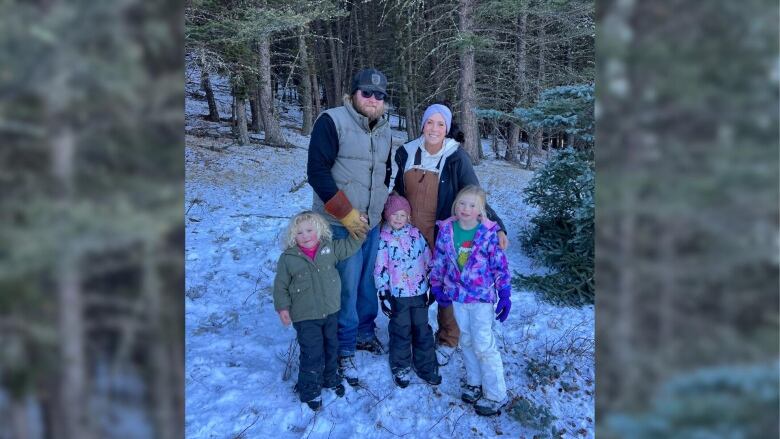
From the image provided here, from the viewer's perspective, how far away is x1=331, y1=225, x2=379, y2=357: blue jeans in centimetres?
343

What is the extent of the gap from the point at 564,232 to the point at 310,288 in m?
4.18

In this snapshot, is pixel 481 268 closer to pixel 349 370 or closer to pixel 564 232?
pixel 349 370

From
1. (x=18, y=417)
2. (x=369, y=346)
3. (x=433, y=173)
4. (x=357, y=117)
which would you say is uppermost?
(x=357, y=117)

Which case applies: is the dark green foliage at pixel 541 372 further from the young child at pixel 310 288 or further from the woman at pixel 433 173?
the young child at pixel 310 288

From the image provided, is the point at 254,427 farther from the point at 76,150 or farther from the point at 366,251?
the point at 76,150

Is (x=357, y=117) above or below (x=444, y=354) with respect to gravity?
above

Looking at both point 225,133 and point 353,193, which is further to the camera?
point 225,133

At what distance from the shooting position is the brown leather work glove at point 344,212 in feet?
10.1

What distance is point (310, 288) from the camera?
10.1 ft

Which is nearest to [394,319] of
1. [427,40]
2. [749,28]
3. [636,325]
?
[636,325]

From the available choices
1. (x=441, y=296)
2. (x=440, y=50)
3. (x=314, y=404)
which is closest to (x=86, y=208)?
(x=314, y=404)

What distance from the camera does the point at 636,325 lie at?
2.97ft

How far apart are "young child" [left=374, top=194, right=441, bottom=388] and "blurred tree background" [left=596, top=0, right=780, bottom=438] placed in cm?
245

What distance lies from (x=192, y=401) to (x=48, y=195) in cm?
275
